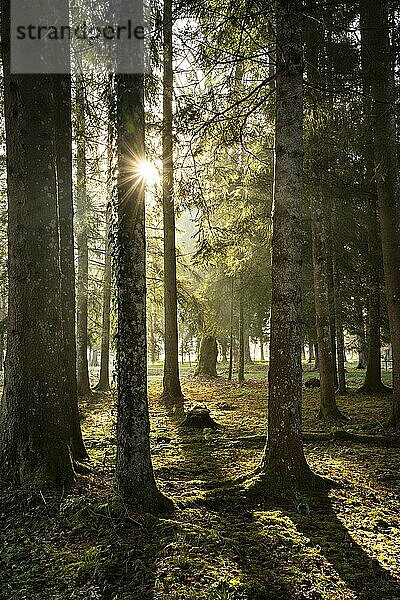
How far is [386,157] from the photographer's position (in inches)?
365

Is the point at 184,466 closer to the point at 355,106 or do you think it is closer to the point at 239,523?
the point at 239,523

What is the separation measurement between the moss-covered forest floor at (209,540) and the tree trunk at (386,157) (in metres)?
2.93

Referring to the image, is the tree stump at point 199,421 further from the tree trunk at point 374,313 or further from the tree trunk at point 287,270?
the tree trunk at point 374,313

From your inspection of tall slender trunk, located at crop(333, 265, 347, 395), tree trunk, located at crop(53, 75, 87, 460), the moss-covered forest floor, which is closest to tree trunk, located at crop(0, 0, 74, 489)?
the moss-covered forest floor

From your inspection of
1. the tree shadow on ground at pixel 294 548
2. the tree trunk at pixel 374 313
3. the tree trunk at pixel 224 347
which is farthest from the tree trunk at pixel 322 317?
the tree trunk at pixel 224 347

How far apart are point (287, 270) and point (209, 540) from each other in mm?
2914

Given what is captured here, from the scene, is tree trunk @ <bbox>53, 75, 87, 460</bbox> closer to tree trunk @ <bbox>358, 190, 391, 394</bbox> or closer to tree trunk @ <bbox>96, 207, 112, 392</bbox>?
tree trunk @ <bbox>96, 207, 112, 392</bbox>

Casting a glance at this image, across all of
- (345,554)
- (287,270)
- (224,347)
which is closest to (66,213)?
(287,270)

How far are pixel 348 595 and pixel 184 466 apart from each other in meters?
3.72

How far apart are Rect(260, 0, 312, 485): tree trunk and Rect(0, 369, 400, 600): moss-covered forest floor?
0.53 m

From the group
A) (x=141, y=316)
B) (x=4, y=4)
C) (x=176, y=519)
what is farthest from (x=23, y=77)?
(x=176, y=519)

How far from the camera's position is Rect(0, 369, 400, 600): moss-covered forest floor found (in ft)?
12.3

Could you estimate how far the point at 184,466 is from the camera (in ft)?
23.4

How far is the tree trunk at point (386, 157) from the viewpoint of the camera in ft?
30.3
